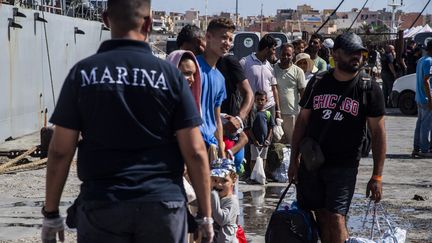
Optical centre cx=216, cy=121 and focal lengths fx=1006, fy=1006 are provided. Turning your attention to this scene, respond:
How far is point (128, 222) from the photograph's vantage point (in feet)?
14.8

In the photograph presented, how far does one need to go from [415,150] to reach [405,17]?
159278 millimetres

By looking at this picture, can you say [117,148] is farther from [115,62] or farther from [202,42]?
[202,42]

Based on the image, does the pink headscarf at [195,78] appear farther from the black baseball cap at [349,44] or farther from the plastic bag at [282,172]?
the plastic bag at [282,172]

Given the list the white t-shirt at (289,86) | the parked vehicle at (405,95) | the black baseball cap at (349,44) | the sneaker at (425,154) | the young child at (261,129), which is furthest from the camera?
the parked vehicle at (405,95)

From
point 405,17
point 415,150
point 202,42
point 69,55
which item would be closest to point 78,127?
point 202,42

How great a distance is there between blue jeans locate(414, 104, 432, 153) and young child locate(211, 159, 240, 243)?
8.45m

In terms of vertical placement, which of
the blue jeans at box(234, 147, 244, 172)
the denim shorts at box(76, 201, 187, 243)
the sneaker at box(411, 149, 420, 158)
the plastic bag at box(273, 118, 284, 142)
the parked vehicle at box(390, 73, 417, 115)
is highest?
the denim shorts at box(76, 201, 187, 243)

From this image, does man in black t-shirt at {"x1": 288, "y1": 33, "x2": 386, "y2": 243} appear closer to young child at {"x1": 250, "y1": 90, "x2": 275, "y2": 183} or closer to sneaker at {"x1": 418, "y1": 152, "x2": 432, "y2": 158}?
young child at {"x1": 250, "y1": 90, "x2": 275, "y2": 183}

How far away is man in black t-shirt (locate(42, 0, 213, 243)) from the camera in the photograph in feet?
14.8

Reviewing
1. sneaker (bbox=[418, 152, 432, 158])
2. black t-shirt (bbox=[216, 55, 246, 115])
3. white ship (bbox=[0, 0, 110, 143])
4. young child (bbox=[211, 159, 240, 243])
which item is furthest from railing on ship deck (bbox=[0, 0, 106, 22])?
young child (bbox=[211, 159, 240, 243])

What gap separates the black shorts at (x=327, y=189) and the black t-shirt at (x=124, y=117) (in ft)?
8.37

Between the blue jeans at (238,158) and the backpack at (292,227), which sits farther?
the blue jeans at (238,158)

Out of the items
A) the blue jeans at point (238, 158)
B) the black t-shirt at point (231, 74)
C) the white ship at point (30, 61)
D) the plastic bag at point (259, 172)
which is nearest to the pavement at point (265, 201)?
the plastic bag at point (259, 172)

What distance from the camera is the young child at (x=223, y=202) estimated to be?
7152mm
